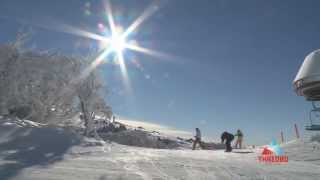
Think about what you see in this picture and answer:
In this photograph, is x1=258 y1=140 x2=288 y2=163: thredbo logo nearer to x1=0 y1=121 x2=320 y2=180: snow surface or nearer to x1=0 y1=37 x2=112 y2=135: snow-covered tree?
x1=0 y1=121 x2=320 y2=180: snow surface

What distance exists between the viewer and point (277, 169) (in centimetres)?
1069

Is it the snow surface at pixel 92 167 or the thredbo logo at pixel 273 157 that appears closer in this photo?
the snow surface at pixel 92 167

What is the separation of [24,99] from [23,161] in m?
21.9

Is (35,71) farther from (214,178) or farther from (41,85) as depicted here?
(214,178)

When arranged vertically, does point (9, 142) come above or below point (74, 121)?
below

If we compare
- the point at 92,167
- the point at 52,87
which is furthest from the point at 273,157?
the point at 52,87

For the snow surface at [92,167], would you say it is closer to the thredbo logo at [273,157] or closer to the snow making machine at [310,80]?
the thredbo logo at [273,157]

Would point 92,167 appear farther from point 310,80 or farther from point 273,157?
point 310,80

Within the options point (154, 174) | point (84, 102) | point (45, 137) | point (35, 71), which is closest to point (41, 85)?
point (35, 71)

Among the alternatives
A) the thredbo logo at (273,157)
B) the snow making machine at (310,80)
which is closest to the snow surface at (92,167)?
the thredbo logo at (273,157)

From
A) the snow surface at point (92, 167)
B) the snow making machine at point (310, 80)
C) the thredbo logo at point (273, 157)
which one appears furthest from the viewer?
the snow making machine at point (310, 80)

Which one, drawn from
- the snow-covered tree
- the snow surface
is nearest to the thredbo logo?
the snow surface

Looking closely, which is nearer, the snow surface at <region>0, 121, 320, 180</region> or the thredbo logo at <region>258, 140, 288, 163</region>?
the snow surface at <region>0, 121, 320, 180</region>

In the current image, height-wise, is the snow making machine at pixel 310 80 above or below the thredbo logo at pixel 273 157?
above
